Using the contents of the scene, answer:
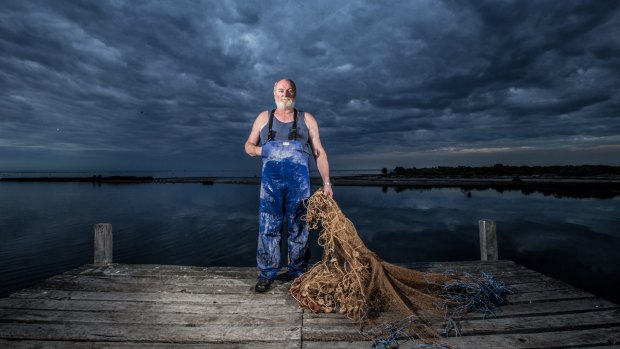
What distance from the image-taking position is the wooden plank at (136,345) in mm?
3029

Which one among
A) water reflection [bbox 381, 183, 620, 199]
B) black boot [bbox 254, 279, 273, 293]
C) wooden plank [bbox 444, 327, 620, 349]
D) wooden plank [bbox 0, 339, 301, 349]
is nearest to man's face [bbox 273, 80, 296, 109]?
black boot [bbox 254, 279, 273, 293]

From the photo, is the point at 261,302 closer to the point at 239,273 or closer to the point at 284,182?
the point at 239,273

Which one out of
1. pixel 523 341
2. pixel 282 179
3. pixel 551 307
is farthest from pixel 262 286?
pixel 551 307

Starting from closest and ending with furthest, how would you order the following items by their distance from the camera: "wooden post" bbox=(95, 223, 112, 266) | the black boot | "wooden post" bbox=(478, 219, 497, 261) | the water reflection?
the black boot
"wooden post" bbox=(95, 223, 112, 266)
"wooden post" bbox=(478, 219, 497, 261)
the water reflection

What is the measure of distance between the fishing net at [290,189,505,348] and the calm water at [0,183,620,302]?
755 centimetres

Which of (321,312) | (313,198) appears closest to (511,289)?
(321,312)

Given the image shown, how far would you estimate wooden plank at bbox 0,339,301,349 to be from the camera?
3.03m

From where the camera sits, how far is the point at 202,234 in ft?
51.1

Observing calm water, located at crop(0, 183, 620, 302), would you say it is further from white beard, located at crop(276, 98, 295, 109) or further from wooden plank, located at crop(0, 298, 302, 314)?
white beard, located at crop(276, 98, 295, 109)

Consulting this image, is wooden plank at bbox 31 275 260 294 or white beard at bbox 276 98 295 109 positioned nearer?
wooden plank at bbox 31 275 260 294

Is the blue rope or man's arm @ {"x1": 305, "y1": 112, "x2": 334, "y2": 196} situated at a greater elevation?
man's arm @ {"x1": 305, "y1": 112, "x2": 334, "y2": 196}

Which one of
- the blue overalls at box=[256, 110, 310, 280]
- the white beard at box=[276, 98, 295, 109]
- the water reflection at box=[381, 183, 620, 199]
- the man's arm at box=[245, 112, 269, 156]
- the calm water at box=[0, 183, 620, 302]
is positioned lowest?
the calm water at box=[0, 183, 620, 302]

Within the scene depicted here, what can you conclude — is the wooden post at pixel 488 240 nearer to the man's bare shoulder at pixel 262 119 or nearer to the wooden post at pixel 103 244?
the man's bare shoulder at pixel 262 119

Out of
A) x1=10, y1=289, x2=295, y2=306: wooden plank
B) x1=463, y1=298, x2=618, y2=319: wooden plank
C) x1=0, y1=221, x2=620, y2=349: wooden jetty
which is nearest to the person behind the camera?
x1=0, y1=221, x2=620, y2=349: wooden jetty
